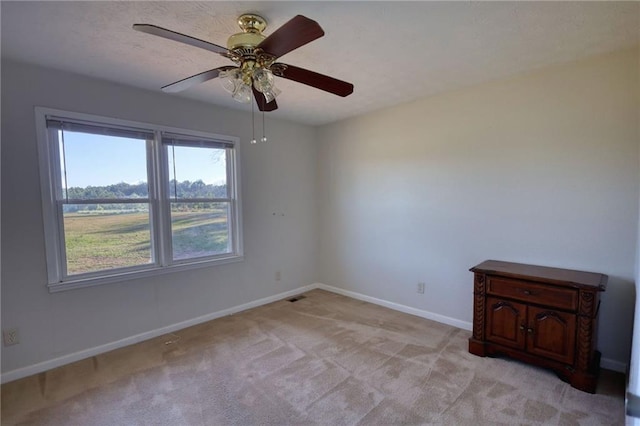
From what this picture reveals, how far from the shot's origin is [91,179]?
2.66 meters

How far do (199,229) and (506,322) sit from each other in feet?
10.2

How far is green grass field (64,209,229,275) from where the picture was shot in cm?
260

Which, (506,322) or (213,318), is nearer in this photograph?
(506,322)

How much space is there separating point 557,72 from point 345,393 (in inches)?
119

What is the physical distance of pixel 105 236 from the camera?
274 cm

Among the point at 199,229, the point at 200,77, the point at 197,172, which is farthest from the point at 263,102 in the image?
the point at 199,229

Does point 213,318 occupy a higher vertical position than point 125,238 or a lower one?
lower

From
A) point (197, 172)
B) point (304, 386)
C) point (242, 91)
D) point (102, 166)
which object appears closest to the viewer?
point (242, 91)

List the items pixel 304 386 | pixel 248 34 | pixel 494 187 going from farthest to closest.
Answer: pixel 494 187 < pixel 304 386 < pixel 248 34

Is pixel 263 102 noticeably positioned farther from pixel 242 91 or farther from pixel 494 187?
pixel 494 187

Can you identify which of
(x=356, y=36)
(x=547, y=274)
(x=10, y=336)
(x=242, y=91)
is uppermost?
(x=356, y=36)

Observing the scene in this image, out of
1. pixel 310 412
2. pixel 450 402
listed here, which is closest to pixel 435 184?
pixel 450 402

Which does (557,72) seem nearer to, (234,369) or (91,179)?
(234,369)

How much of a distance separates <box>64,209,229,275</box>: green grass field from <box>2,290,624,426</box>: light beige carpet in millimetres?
833
